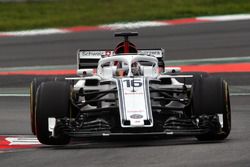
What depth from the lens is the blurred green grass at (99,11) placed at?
26.0 meters

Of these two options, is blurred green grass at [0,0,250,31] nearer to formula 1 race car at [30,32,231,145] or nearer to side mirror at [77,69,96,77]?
side mirror at [77,69,96,77]

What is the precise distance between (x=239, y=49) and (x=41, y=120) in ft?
37.5

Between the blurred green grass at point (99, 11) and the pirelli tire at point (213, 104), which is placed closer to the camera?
the pirelli tire at point (213, 104)

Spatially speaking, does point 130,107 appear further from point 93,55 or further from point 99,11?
point 99,11

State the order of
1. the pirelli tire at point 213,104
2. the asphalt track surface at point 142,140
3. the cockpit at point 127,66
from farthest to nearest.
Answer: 1. the cockpit at point 127,66
2. the pirelli tire at point 213,104
3. the asphalt track surface at point 142,140

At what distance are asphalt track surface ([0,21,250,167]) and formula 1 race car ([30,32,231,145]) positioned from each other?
0.19 m

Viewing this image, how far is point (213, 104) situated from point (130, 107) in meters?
0.96

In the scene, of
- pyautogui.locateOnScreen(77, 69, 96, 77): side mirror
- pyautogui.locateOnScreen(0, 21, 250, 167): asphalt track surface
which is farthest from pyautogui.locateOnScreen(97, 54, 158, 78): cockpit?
pyautogui.locateOnScreen(0, 21, 250, 167): asphalt track surface

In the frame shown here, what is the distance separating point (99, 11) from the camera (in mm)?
27375

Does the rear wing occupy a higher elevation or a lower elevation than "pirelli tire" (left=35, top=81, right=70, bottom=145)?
higher

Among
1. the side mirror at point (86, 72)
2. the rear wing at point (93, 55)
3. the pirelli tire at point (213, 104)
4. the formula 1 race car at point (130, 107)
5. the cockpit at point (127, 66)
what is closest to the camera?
the formula 1 race car at point (130, 107)

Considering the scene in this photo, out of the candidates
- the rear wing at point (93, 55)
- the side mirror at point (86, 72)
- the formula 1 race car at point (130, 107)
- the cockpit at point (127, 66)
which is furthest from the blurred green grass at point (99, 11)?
the formula 1 race car at point (130, 107)

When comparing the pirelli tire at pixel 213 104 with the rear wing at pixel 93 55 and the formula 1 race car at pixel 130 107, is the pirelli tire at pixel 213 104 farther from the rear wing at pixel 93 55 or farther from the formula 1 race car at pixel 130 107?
the rear wing at pixel 93 55

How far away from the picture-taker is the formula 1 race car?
11047 millimetres
